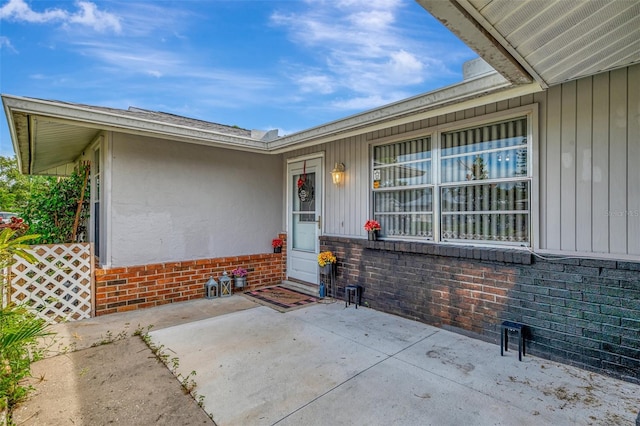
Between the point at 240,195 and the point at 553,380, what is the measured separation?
5378 mm

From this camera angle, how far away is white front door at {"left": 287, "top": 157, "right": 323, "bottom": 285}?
5.97m

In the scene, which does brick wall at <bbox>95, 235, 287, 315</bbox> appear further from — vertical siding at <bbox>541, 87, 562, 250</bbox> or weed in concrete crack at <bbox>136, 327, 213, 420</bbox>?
vertical siding at <bbox>541, 87, 562, 250</bbox>

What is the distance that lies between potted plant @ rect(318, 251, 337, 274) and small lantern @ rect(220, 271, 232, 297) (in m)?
1.79

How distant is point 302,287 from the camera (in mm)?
6074

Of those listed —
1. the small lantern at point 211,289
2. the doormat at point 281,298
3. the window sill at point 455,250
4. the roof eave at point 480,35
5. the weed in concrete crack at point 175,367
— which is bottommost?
the doormat at point 281,298

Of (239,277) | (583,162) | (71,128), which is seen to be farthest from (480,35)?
(71,128)

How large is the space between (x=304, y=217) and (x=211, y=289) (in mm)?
2237

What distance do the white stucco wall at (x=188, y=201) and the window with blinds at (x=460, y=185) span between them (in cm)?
261

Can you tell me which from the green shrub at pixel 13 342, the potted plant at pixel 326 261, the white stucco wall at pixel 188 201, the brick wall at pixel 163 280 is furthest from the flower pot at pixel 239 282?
the green shrub at pixel 13 342

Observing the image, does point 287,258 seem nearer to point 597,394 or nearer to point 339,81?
point 597,394

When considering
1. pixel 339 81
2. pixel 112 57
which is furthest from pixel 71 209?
pixel 339 81

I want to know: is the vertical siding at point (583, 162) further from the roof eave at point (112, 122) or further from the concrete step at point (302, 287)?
the roof eave at point (112, 122)

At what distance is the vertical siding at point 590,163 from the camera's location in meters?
2.76

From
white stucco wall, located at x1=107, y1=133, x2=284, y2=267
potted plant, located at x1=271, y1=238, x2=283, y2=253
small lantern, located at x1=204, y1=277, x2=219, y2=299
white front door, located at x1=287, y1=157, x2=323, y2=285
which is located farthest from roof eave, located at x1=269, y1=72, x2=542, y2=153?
small lantern, located at x1=204, y1=277, x2=219, y2=299
